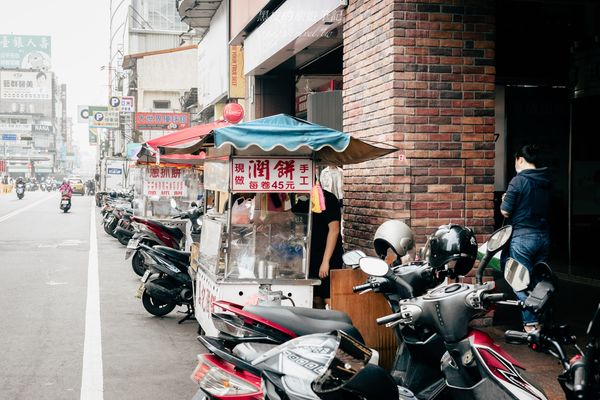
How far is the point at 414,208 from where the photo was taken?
26.5 ft

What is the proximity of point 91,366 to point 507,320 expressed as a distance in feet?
15.6

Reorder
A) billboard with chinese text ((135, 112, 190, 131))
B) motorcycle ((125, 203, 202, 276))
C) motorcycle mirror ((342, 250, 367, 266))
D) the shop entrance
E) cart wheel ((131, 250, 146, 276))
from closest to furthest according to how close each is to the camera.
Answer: motorcycle mirror ((342, 250, 367, 266)) < the shop entrance < motorcycle ((125, 203, 202, 276)) < cart wheel ((131, 250, 146, 276)) < billboard with chinese text ((135, 112, 190, 131))

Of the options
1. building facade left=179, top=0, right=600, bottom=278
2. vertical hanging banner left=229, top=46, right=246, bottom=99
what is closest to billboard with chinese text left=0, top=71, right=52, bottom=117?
vertical hanging banner left=229, top=46, right=246, bottom=99

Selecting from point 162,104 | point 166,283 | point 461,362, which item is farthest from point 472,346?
point 162,104

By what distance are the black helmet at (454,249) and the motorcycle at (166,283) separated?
5.81 meters

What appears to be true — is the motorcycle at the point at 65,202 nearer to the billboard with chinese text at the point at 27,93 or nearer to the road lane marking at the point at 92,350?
the road lane marking at the point at 92,350

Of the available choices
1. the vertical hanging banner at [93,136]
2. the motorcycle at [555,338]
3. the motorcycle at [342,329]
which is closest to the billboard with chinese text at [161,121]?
the motorcycle at [342,329]

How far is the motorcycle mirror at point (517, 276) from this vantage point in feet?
10.1

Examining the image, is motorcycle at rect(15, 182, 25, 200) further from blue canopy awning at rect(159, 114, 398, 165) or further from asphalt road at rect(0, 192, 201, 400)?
blue canopy awning at rect(159, 114, 398, 165)

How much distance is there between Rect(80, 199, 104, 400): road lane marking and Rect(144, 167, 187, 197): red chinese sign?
4.17 meters

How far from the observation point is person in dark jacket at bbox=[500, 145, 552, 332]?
7.15 metres

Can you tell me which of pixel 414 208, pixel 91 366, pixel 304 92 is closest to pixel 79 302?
pixel 91 366

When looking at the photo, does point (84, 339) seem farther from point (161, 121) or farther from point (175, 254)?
point (161, 121)

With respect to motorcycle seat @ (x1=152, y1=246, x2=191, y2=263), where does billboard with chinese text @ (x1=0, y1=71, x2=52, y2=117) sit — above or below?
above
